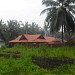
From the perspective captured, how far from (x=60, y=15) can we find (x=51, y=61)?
1165cm

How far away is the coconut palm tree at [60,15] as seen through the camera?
1089 inches

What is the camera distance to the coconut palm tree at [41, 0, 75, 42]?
27659mm

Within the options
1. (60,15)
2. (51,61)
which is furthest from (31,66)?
(60,15)

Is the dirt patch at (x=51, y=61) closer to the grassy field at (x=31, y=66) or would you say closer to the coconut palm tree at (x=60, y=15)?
the grassy field at (x=31, y=66)

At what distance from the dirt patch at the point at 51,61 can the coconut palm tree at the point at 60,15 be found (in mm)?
10308

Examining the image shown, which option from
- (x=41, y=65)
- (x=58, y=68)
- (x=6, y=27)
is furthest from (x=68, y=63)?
(x=6, y=27)

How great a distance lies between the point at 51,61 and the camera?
55.6 feet

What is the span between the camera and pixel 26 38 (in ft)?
129

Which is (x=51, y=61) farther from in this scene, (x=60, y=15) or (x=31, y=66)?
(x=60, y=15)

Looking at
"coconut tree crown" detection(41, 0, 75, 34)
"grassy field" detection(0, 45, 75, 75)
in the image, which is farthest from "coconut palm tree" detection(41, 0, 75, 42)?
"grassy field" detection(0, 45, 75, 75)

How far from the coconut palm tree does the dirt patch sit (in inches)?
406

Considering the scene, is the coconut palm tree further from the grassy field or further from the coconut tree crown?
the grassy field

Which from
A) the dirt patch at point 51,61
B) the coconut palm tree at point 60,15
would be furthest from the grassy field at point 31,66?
the coconut palm tree at point 60,15

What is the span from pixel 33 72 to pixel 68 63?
2331 mm
